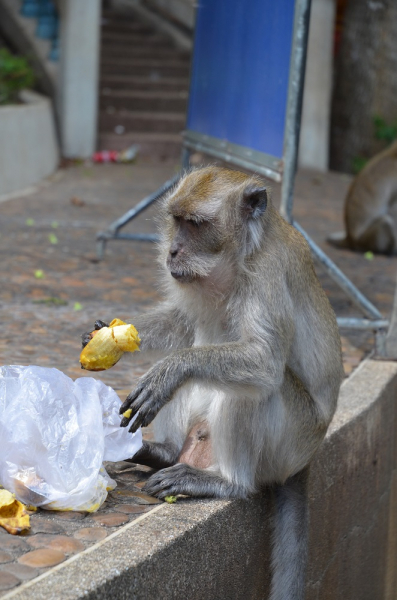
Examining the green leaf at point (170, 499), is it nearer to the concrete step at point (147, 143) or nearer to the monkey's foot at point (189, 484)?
the monkey's foot at point (189, 484)

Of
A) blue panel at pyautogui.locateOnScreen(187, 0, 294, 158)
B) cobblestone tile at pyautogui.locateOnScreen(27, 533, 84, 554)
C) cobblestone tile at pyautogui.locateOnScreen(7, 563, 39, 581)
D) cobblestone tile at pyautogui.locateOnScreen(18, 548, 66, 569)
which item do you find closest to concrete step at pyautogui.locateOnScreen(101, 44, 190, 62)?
blue panel at pyautogui.locateOnScreen(187, 0, 294, 158)

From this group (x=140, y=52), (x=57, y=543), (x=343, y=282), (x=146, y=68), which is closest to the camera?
(x=57, y=543)

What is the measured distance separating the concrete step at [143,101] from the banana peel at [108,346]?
34.7ft

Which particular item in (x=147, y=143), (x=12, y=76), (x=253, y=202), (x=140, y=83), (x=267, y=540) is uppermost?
(x=253, y=202)

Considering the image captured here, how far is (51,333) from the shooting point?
506 cm

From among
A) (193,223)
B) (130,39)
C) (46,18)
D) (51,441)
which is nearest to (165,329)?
(193,223)

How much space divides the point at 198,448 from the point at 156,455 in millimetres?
160

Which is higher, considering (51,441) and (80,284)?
(51,441)

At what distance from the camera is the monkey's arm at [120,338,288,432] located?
301 cm

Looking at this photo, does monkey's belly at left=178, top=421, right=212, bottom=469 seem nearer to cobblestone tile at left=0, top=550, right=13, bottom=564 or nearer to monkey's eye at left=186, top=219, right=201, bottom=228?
monkey's eye at left=186, top=219, right=201, bottom=228

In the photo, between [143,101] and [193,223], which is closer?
[193,223]

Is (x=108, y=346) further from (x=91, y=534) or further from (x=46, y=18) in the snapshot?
(x=46, y=18)

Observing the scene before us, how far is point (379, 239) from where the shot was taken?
8953 mm

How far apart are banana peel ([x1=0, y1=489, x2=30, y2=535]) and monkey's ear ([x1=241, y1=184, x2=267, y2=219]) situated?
1.26 m
